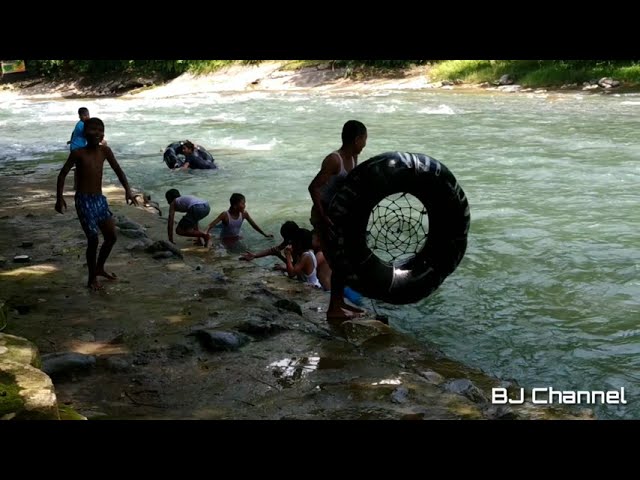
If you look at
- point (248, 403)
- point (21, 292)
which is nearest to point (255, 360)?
point (248, 403)

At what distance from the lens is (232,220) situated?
8609 millimetres

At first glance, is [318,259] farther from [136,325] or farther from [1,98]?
A: [1,98]

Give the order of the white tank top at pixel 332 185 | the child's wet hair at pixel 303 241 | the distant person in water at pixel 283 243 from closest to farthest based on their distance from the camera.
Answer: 1. the white tank top at pixel 332 185
2. the child's wet hair at pixel 303 241
3. the distant person in water at pixel 283 243

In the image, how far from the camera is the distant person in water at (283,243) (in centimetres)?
746

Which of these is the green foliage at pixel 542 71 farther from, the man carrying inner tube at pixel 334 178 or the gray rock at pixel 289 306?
the gray rock at pixel 289 306

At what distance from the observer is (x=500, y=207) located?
33.4 ft

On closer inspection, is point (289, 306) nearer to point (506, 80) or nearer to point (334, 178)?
point (334, 178)

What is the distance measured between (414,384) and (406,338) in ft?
3.45

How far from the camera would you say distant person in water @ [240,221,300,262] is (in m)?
7.46

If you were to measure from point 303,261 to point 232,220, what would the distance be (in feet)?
6.20

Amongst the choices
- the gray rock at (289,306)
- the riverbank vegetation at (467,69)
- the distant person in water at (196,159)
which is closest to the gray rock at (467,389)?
the gray rock at (289,306)

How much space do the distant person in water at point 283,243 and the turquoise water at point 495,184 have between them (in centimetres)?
23

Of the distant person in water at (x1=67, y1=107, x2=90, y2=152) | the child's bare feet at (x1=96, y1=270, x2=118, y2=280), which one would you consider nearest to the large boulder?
the child's bare feet at (x1=96, y1=270, x2=118, y2=280)

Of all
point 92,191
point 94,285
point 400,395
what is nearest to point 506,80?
point 92,191
